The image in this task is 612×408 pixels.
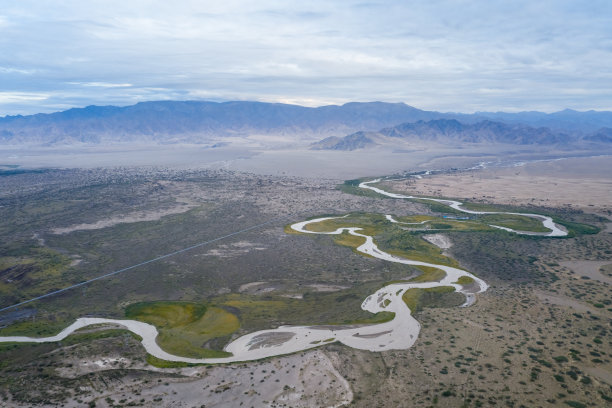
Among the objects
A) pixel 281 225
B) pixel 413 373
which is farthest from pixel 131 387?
pixel 281 225

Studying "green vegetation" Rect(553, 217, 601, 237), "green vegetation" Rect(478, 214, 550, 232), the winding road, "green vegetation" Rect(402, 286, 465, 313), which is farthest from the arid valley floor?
"green vegetation" Rect(478, 214, 550, 232)

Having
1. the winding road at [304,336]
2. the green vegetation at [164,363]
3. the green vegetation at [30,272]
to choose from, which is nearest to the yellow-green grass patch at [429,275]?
the winding road at [304,336]

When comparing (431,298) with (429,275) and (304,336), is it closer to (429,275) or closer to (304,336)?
(429,275)

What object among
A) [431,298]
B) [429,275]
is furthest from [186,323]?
[429,275]

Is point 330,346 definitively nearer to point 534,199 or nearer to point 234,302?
point 234,302

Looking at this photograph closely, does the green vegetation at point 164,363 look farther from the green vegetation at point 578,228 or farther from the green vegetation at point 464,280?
the green vegetation at point 578,228
